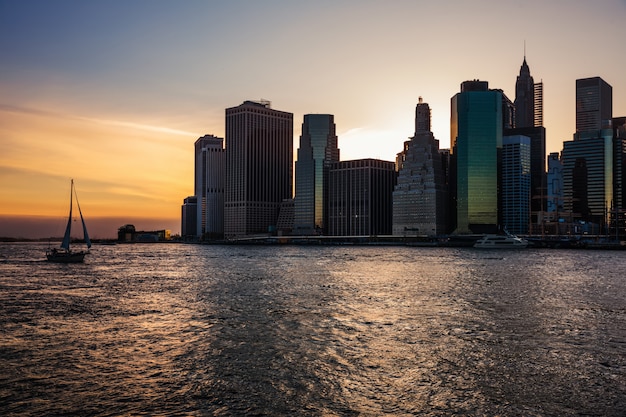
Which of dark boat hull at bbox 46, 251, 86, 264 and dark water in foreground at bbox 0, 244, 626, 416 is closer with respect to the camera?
dark water in foreground at bbox 0, 244, 626, 416

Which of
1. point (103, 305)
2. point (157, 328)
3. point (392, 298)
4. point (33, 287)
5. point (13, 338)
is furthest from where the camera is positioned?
point (33, 287)

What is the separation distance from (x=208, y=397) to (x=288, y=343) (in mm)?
13758

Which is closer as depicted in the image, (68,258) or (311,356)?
(311,356)

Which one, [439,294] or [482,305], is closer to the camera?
[482,305]

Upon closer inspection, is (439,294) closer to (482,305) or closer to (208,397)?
(482,305)

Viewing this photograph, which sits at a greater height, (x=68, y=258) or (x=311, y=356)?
(x=311, y=356)

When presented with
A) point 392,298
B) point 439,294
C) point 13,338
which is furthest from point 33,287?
point 439,294

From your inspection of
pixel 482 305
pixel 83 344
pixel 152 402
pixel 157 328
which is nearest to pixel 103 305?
pixel 157 328

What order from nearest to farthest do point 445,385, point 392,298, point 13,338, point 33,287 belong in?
point 445,385 → point 13,338 → point 392,298 → point 33,287

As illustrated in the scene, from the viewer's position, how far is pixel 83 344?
41062 millimetres

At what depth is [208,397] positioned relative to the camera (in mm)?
28344

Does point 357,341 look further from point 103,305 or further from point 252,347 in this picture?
point 103,305

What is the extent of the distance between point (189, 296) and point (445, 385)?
50416 mm

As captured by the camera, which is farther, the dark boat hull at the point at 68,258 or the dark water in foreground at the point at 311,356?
the dark boat hull at the point at 68,258
